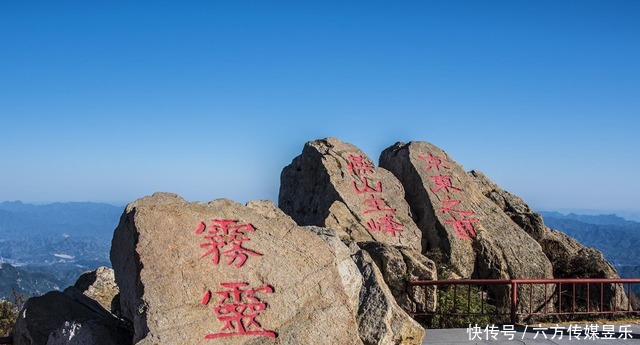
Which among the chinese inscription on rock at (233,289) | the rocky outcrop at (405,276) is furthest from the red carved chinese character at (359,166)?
the chinese inscription on rock at (233,289)

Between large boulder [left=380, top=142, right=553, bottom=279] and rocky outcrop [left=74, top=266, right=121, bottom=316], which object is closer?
rocky outcrop [left=74, top=266, right=121, bottom=316]

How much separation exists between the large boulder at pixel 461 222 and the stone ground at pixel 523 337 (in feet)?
8.78

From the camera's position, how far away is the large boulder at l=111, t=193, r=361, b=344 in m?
5.31

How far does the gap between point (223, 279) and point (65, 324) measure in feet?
5.08

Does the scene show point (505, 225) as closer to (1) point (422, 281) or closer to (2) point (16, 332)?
(1) point (422, 281)

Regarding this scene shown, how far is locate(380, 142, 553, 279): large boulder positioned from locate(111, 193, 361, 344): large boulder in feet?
18.1

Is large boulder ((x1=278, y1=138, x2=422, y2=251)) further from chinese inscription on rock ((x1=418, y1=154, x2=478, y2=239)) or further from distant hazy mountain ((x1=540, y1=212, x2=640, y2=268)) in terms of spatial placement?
distant hazy mountain ((x1=540, y1=212, x2=640, y2=268))

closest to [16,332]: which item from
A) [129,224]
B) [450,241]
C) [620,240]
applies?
[129,224]

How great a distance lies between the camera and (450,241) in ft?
36.9

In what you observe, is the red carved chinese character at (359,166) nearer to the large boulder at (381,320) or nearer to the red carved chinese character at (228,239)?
the large boulder at (381,320)

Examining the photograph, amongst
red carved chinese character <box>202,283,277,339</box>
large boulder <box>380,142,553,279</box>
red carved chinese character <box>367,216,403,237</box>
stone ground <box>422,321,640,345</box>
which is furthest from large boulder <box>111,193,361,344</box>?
large boulder <box>380,142,553,279</box>

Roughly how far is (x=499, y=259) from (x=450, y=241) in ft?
3.42

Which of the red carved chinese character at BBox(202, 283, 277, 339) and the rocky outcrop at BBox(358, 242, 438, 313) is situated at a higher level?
the red carved chinese character at BBox(202, 283, 277, 339)

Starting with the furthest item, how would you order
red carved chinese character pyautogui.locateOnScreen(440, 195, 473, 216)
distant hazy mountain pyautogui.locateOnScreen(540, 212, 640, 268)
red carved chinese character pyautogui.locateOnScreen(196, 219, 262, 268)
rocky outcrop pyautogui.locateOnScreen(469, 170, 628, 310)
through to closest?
distant hazy mountain pyautogui.locateOnScreen(540, 212, 640, 268)
red carved chinese character pyautogui.locateOnScreen(440, 195, 473, 216)
rocky outcrop pyautogui.locateOnScreen(469, 170, 628, 310)
red carved chinese character pyautogui.locateOnScreen(196, 219, 262, 268)
